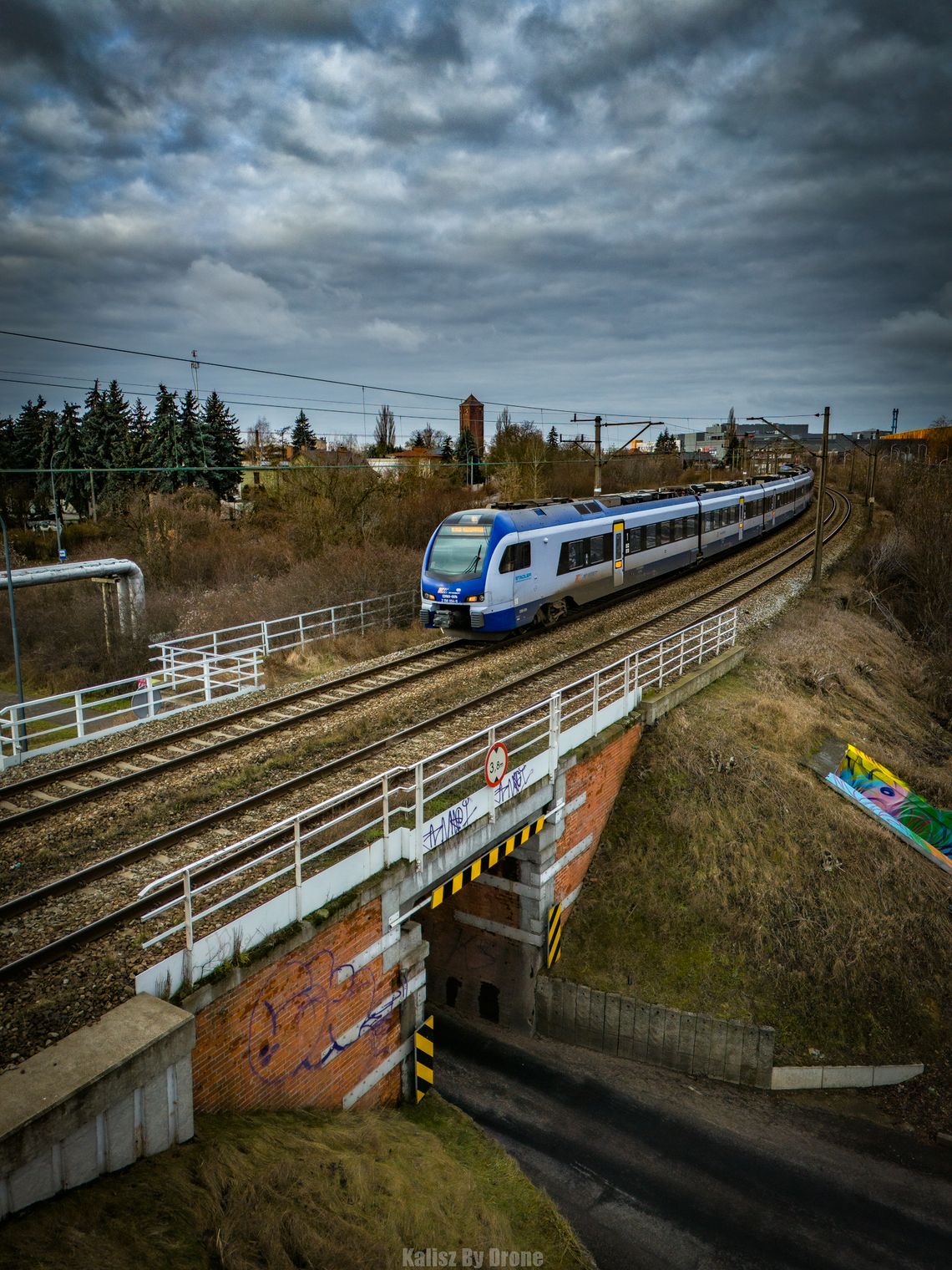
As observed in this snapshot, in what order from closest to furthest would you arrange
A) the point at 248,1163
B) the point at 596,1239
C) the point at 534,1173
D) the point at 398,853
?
the point at 248,1163
the point at 398,853
the point at 596,1239
the point at 534,1173

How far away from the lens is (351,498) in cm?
3538

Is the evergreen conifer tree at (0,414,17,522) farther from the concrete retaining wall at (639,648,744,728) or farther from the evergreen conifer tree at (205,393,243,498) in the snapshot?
the concrete retaining wall at (639,648,744,728)

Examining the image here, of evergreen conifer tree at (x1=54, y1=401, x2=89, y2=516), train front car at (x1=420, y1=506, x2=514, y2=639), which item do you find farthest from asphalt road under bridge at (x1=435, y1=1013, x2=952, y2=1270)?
evergreen conifer tree at (x1=54, y1=401, x2=89, y2=516)

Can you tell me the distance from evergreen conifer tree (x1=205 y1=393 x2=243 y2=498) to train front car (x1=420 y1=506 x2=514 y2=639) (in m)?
37.9

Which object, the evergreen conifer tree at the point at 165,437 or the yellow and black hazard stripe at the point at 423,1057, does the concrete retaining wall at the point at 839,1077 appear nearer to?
the yellow and black hazard stripe at the point at 423,1057

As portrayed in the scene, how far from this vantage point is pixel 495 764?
10945 millimetres

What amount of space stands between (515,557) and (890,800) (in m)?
9.44

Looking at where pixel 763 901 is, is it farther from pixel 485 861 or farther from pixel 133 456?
pixel 133 456

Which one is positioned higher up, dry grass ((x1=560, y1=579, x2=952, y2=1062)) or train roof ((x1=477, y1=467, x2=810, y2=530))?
train roof ((x1=477, y1=467, x2=810, y2=530))

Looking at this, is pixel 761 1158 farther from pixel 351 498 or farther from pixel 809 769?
pixel 351 498

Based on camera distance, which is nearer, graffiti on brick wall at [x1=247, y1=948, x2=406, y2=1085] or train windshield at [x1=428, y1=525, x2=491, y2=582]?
graffiti on brick wall at [x1=247, y1=948, x2=406, y2=1085]

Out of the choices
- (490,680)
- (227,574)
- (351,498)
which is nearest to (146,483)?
(227,574)

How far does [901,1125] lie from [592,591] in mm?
13740

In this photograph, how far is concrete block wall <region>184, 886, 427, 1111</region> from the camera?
7566 mm
